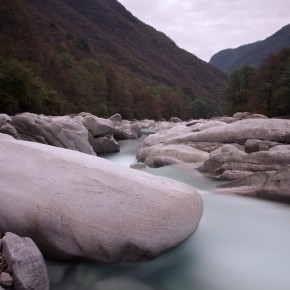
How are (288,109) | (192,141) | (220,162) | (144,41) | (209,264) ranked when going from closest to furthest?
(209,264)
(220,162)
(192,141)
(288,109)
(144,41)

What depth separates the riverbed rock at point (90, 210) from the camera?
4.80 m

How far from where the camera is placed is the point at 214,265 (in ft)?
17.7

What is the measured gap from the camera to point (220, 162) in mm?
11570

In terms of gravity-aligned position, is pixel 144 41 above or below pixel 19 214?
above

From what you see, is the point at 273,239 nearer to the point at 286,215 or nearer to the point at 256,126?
the point at 286,215

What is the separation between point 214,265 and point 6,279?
3.09m

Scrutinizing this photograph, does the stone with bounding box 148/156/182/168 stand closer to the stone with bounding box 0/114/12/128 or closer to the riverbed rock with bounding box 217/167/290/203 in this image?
the riverbed rock with bounding box 217/167/290/203

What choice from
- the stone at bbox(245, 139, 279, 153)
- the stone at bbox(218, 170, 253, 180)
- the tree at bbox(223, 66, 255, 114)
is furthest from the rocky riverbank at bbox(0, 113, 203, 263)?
the tree at bbox(223, 66, 255, 114)

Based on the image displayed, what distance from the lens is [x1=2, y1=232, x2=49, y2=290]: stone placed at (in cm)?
379

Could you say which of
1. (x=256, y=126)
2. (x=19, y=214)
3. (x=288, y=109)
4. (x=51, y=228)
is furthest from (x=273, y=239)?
(x=288, y=109)

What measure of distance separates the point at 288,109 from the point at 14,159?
3916 centimetres

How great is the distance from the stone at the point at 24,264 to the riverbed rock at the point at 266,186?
234 inches

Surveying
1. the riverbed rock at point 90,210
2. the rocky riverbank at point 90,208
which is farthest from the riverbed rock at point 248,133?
the riverbed rock at point 90,210

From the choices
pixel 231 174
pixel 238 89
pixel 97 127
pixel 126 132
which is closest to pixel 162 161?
pixel 231 174
